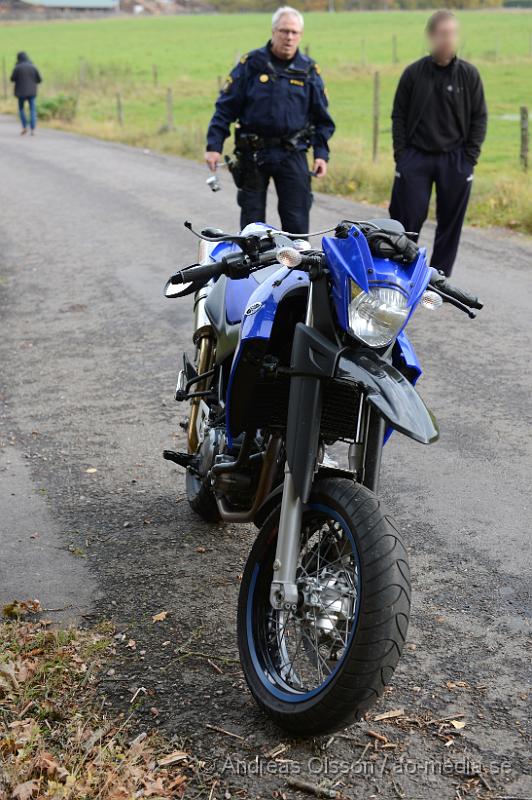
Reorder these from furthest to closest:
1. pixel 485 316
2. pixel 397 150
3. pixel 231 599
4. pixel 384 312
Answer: pixel 397 150, pixel 485 316, pixel 231 599, pixel 384 312

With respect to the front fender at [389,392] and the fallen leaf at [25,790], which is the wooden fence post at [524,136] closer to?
the front fender at [389,392]

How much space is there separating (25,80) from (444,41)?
22.1 metres

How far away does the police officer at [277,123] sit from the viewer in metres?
8.16

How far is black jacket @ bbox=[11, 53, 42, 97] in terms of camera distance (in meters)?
28.3

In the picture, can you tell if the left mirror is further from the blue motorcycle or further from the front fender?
the front fender

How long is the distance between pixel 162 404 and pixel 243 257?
9.73 feet

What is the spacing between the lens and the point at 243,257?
11.9 ft

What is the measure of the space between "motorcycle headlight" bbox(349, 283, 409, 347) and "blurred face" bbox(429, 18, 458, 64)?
6173mm

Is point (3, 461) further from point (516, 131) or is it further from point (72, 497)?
point (516, 131)

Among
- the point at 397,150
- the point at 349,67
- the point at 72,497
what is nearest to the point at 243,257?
the point at 72,497

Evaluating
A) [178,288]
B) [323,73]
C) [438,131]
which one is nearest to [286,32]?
[438,131]

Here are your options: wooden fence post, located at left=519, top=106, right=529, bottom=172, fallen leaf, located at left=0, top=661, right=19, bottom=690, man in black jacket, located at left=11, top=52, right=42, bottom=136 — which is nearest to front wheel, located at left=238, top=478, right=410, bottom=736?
fallen leaf, located at left=0, top=661, right=19, bottom=690

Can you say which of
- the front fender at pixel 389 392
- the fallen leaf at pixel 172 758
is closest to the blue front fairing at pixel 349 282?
the front fender at pixel 389 392

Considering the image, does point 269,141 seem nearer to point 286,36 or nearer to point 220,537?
point 286,36
